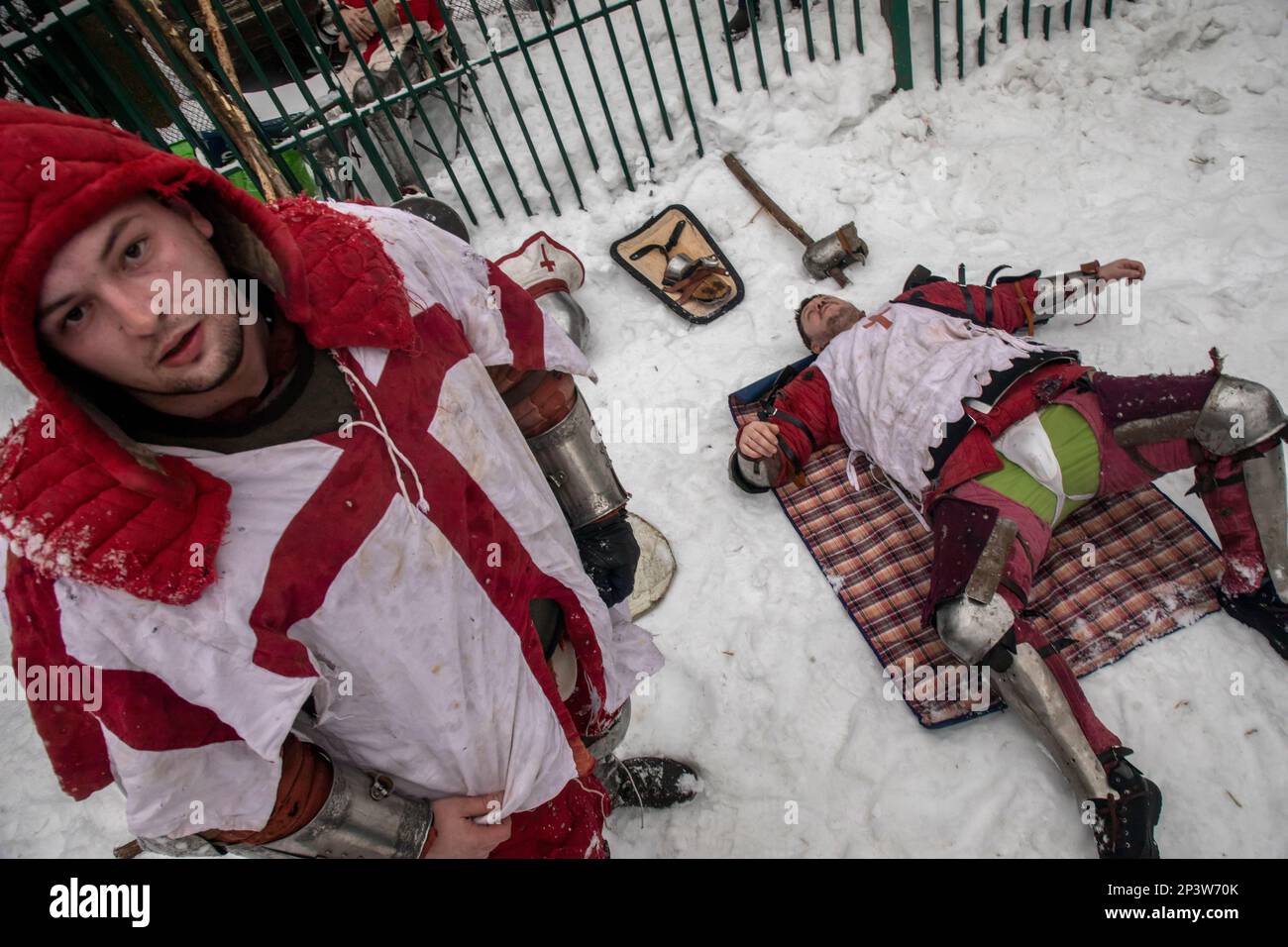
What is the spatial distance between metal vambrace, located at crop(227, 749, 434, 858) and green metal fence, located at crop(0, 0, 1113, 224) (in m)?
3.59

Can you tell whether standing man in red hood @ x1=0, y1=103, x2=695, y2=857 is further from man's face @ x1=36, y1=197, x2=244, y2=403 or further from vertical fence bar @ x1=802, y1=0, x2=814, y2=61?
vertical fence bar @ x1=802, y1=0, x2=814, y2=61

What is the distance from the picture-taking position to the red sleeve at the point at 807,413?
11.3 ft

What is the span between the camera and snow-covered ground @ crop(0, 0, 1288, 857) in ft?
8.46

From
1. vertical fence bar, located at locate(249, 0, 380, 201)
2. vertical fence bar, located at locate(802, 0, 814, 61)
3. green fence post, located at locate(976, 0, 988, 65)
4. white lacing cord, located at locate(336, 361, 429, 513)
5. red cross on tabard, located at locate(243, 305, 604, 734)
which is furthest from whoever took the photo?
vertical fence bar, located at locate(802, 0, 814, 61)

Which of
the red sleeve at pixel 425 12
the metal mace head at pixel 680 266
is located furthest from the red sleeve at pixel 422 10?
the metal mace head at pixel 680 266

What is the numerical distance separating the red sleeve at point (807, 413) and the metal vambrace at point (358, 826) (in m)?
2.36

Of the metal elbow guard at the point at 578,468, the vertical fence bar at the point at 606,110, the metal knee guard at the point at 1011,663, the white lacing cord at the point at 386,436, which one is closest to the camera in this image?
the white lacing cord at the point at 386,436

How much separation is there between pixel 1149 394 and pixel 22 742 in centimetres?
499

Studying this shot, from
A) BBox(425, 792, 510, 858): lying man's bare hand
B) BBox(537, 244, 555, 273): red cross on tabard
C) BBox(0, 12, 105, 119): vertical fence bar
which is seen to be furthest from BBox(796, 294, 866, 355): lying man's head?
BBox(0, 12, 105, 119): vertical fence bar

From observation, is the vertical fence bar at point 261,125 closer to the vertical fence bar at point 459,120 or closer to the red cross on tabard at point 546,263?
the vertical fence bar at point 459,120

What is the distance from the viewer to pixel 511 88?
17.0 feet

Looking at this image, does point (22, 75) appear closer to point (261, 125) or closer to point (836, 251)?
point (261, 125)

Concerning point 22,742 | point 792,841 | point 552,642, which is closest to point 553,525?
point 552,642

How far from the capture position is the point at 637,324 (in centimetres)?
441
